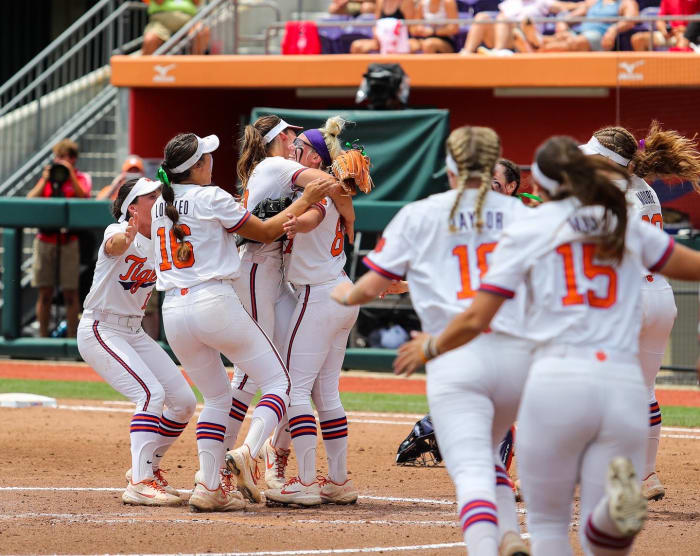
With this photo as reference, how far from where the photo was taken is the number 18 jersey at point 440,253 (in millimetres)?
4621

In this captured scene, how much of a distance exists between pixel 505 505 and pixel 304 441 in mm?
2135

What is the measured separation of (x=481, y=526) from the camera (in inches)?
166

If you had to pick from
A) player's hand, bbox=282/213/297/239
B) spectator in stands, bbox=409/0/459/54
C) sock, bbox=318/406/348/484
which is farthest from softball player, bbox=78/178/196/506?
spectator in stands, bbox=409/0/459/54

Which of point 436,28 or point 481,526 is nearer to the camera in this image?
point 481,526

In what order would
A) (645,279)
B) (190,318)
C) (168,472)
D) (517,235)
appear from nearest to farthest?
(517,235)
(190,318)
(645,279)
(168,472)

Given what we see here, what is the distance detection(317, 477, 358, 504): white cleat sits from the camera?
22.4ft

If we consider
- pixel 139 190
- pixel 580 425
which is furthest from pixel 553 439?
pixel 139 190

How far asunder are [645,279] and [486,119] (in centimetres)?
1174

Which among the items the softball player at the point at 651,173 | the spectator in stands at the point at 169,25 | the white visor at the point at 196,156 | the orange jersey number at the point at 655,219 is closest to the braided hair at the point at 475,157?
the white visor at the point at 196,156

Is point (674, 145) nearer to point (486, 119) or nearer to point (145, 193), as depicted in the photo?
point (145, 193)

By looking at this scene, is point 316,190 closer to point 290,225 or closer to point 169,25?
point 290,225

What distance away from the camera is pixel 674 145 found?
670cm

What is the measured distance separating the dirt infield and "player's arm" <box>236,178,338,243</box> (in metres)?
1.41

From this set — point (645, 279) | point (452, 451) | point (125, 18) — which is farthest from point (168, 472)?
point (125, 18)
